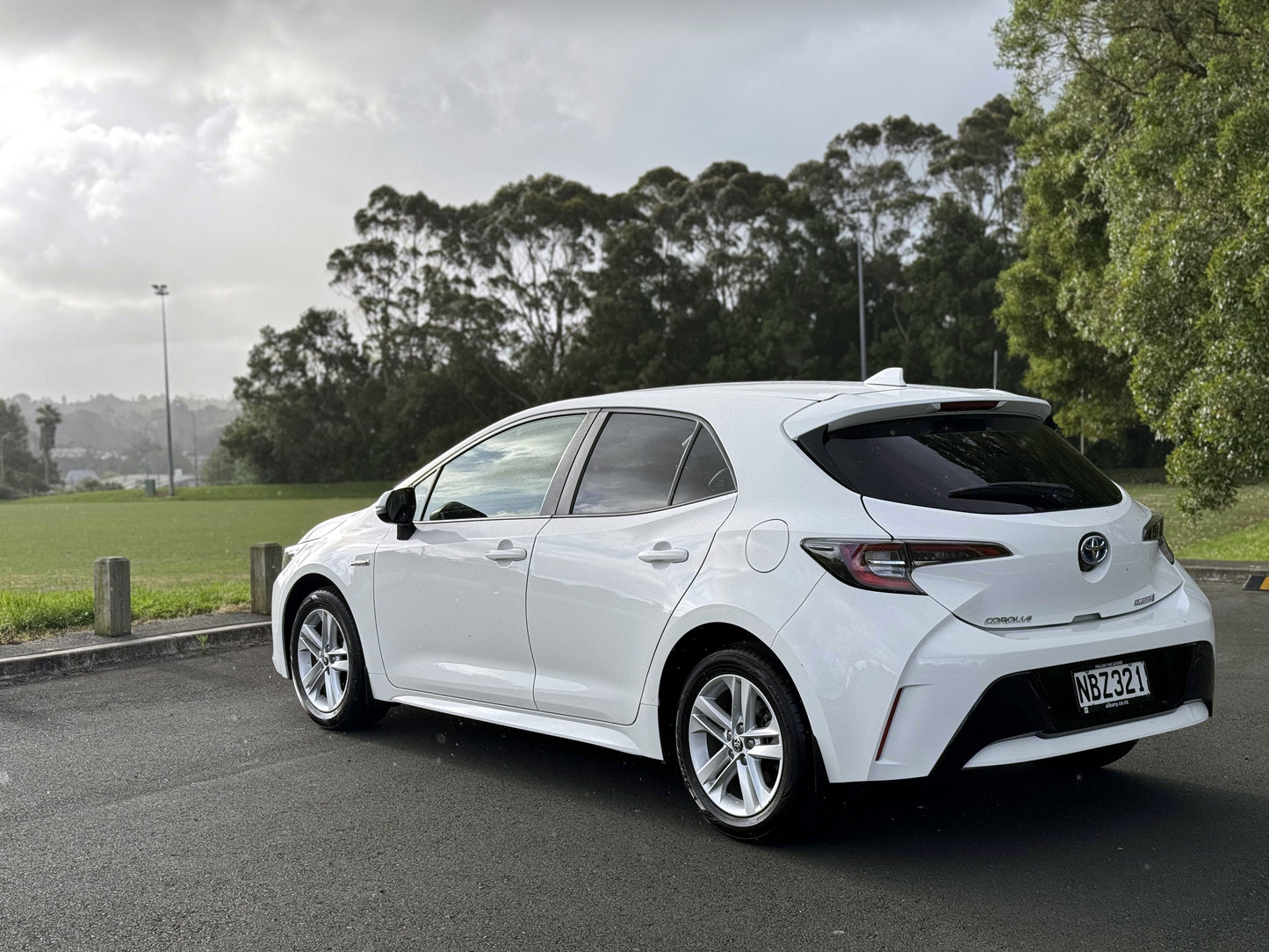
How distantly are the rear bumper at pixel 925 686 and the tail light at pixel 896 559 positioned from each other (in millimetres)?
49

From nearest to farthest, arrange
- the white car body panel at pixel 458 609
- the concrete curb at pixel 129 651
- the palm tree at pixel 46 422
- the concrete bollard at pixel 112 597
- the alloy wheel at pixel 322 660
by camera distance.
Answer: the white car body panel at pixel 458 609 → the alloy wheel at pixel 322 660 → the concrete curb at pixel 129 651 → the concrete bollard at pixel 112 597 → the palm tree at pixel 46 422

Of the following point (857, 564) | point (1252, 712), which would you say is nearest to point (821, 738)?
point (857, 564)

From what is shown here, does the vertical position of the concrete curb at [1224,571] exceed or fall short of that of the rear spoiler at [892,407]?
it falls short

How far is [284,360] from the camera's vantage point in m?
73.6

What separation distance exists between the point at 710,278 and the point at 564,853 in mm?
59818

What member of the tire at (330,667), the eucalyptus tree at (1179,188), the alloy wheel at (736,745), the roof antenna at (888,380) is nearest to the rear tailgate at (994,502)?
the roof antenna at (888,380)

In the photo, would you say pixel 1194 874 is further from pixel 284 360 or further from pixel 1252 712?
pixel 284 360

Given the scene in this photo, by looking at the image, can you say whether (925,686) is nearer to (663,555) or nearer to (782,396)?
(663,555)

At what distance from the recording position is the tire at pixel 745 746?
441 centimetres

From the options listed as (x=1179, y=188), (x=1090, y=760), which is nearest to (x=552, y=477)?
(x=1090, y=760)

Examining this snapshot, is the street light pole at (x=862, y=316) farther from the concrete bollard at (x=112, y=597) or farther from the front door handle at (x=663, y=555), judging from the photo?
the front door handle at (x=663, y=555)

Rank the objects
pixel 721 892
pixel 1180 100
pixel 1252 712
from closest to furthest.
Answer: pixel 721 892 → pixel 1252 712 → pixel 1180 100

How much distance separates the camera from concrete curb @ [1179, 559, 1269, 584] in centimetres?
1252

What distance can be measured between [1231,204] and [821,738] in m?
14.6
